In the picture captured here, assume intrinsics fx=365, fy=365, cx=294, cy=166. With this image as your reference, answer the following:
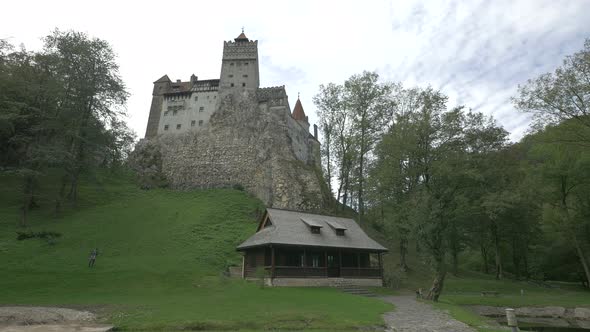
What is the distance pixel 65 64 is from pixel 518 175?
51000mm

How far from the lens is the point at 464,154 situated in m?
28.0

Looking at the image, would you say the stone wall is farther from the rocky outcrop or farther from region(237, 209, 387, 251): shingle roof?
the rocky outcrop

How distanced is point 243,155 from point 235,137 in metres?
3.71

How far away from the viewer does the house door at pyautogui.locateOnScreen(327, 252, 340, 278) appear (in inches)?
1211

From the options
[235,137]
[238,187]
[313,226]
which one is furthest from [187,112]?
[313,226]

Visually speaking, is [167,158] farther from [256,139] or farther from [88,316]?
[88,316]

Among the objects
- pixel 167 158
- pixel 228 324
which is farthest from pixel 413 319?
pixel 167 158

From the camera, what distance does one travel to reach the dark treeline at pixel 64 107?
36531mm

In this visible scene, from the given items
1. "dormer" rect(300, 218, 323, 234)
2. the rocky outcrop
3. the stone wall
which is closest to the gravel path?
the stone wall

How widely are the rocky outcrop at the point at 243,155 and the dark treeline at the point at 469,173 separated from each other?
19.6 ft

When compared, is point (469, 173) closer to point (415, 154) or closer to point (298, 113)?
point (415, 154)

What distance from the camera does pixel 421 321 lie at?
640 inches

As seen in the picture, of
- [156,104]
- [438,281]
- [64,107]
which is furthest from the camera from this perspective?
[156,104]

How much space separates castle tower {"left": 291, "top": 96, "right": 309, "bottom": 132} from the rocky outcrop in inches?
239
